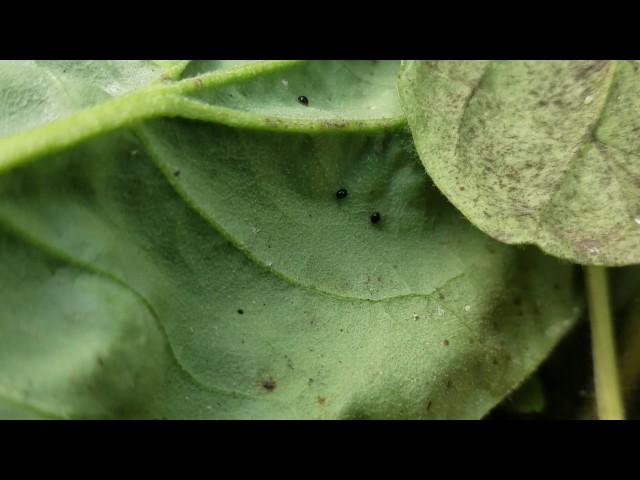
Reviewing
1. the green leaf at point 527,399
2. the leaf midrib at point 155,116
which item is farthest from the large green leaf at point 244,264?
the green leaf at point 527,399

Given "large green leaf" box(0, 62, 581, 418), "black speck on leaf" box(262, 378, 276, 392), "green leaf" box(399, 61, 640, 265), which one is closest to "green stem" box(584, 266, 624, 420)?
"large green leaf" box(0, 62, 581, 418)

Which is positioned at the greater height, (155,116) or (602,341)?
(155,116)

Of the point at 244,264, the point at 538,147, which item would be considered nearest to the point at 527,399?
the point at 538,147

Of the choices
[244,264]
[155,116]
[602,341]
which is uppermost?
[155,116]

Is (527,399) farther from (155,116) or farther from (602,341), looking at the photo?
(155,116)

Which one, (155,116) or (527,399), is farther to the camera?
(527,399)
